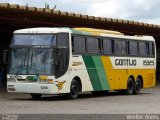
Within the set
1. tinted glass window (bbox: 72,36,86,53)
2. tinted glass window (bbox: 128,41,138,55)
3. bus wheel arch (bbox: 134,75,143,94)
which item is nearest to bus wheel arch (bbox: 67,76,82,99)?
tinted glass window (bbox: 72,36,86,53)

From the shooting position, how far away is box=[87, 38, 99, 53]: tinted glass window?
986 inches

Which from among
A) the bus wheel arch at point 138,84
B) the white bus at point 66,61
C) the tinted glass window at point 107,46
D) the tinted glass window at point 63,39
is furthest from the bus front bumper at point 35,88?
the bus wheel arch at point 138,84

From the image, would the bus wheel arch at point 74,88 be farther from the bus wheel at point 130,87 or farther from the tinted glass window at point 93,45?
the bus wheel at point 130,87

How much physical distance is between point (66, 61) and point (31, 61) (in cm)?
139

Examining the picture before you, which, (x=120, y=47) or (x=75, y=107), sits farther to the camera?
(x=120, y=47)

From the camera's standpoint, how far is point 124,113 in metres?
16.2

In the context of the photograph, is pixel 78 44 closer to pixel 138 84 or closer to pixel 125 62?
pixel 125 62

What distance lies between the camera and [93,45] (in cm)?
2542

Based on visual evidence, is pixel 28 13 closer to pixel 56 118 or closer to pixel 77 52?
pixel 77 52

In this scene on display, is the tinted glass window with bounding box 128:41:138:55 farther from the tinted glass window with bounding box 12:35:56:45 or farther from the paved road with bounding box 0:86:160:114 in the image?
the tinted glass window with bounding box 12:35:56:45

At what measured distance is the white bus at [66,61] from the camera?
22.3m

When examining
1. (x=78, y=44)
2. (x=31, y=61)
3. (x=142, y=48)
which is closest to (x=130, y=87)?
(x=142, y=48)

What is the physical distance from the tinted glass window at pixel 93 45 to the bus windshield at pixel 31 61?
3.11 metres

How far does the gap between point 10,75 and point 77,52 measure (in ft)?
9.66
